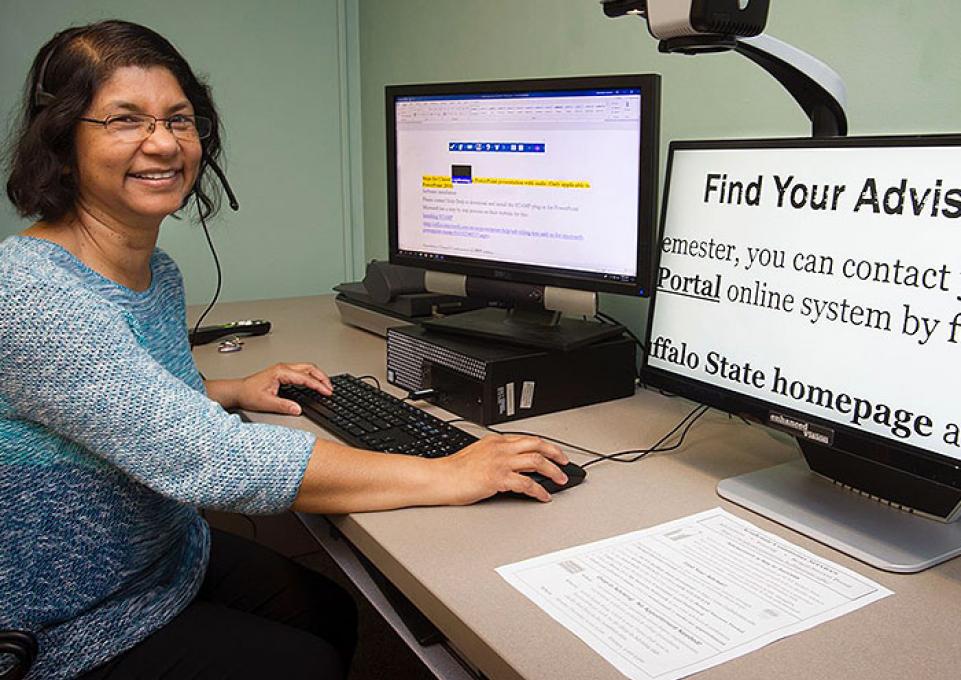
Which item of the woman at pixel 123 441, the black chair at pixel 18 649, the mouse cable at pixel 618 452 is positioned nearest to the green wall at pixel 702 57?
the mouse cable at pixel 618 452

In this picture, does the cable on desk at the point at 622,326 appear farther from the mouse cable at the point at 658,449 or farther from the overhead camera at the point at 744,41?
the overhead camera at the point at 744,41

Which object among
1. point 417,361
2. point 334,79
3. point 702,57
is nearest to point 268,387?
point 417,361

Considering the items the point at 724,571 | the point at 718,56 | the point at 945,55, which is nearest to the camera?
the point at 724,571

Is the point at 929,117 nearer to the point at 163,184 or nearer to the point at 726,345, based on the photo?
the point at 726,345

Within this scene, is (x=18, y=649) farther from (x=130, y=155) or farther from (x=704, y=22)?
(x=704, y=22)

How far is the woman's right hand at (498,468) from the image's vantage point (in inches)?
37.8

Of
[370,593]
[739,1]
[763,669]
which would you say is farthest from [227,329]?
[763,669]

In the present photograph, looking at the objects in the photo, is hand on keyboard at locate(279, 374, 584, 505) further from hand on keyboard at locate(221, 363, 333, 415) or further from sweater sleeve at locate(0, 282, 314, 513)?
sweater sleeve at locate(0, 282, 314, 513)

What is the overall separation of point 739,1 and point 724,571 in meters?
0.63

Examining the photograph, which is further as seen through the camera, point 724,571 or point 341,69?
point 341,69

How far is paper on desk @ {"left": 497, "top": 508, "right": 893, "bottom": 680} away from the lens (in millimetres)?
700

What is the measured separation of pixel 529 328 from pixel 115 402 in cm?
70

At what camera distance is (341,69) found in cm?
250

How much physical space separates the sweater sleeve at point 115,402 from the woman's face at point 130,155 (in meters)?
0.23
